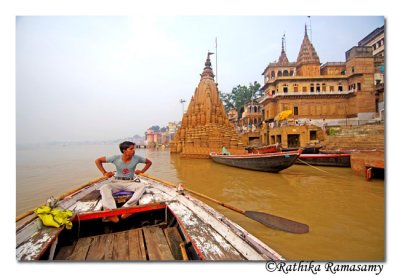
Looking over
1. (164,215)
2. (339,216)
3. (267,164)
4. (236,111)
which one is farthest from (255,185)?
(236,111)

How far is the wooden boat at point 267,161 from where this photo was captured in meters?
8.17

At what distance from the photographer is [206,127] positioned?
1848 cm

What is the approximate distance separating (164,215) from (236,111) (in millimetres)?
37859

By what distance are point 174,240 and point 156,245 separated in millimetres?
216

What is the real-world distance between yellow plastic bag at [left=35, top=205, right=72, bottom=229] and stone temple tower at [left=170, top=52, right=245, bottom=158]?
48.0 feet

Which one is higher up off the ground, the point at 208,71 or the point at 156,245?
the point at 208,71

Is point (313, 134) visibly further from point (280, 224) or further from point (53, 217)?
point (53, 217)

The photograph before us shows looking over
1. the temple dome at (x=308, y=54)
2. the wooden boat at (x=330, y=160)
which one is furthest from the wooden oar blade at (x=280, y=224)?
the temple dome at (x=308, y=54)

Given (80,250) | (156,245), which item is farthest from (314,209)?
(80,250)

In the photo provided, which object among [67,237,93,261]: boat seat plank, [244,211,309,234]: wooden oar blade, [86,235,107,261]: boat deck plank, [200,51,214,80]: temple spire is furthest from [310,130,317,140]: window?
[67,237,93,261]: boat seat plank

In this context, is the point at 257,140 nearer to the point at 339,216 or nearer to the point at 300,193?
the point at 300,193

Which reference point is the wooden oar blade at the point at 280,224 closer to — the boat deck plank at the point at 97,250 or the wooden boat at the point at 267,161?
the boat deck plank at the point at 97,250

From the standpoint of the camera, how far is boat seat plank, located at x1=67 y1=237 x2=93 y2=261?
1.98 meters

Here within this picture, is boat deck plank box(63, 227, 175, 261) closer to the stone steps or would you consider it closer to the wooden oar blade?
the wooden oar blade
